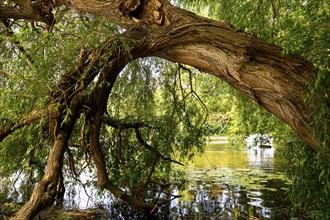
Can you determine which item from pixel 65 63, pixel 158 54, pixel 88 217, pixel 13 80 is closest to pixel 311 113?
pixel 158 54

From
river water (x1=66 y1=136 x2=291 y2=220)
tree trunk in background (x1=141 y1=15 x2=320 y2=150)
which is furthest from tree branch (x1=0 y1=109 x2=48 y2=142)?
river water (x1=66 y1=136 x2=291 y2=220)

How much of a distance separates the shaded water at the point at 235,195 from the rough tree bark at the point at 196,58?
2463mm

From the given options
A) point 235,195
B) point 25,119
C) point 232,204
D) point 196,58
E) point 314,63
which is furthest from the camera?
point 235,195

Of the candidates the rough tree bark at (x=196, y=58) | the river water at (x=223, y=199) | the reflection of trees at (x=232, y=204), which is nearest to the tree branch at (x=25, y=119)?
the rough tree bark at (x=196, y=58)

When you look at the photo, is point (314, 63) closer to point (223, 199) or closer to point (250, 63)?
point (250, 63)

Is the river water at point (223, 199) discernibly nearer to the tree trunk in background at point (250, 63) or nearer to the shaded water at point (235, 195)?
the shaded water at point (235, 195)

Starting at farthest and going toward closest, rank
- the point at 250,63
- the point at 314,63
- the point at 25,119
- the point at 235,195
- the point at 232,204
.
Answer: the point at 235,195, the point at 232,204, the point at 25,119, the point at 250,63, the point at 314,63

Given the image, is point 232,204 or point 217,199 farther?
point 217,199

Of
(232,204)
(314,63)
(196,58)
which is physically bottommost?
(232,204)

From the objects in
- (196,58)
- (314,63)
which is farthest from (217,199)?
(314,63)

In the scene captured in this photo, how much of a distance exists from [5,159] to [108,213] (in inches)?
99.5

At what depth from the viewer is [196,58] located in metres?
3.15

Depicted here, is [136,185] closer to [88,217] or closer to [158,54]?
[88,217]

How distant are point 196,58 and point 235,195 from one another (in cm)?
571
